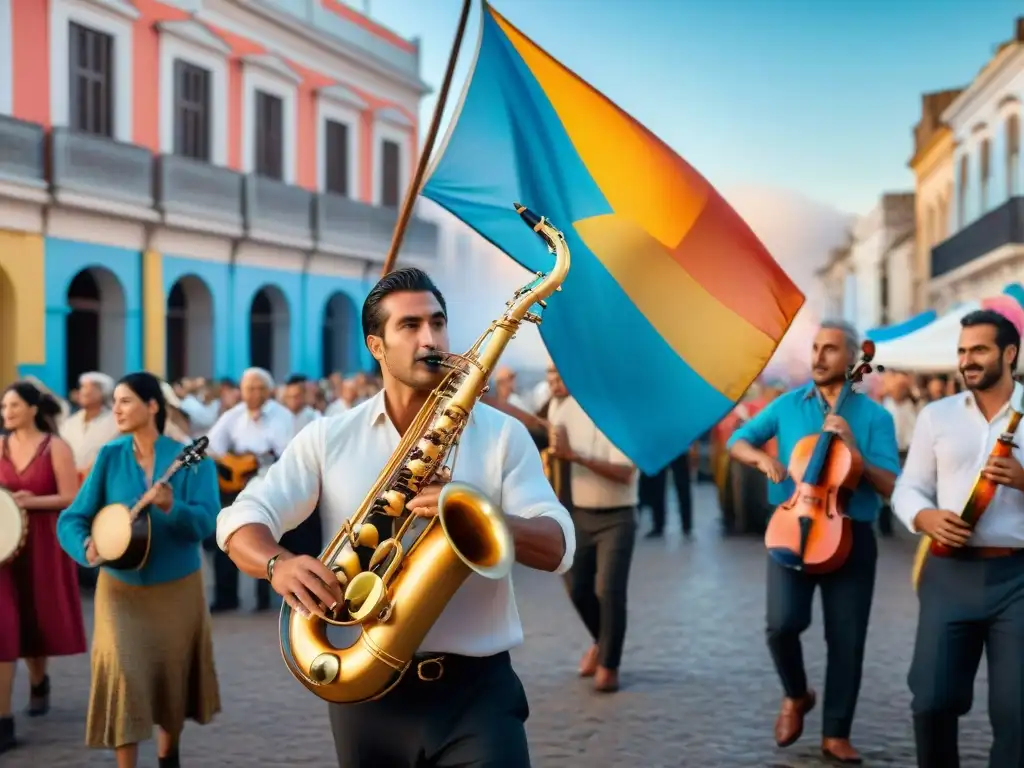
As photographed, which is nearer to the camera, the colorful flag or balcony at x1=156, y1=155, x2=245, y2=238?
the colorful flag

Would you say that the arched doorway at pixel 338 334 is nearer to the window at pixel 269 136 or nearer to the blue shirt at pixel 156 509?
the window at pixel 269 136

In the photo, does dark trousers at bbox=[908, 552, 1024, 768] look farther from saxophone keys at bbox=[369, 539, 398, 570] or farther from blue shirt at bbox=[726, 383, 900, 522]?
saxophone keys at bbox=[369, 539, 398, 570]

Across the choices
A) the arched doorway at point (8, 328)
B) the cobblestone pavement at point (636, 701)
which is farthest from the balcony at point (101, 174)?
the cobblestone pavement at point (636, 701)

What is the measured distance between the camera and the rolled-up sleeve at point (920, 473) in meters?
5.17

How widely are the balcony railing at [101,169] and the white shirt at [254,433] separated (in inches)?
400

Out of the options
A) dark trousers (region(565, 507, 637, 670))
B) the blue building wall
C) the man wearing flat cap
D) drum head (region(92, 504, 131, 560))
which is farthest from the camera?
the blue building wall

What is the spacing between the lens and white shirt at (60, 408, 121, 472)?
34.1 ft

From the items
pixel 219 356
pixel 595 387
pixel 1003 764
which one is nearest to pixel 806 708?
pixel 1003 764

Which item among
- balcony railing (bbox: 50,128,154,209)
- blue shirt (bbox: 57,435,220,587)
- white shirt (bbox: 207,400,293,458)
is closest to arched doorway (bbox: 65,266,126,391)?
balcony railing (bbox: 50,128,154,209)

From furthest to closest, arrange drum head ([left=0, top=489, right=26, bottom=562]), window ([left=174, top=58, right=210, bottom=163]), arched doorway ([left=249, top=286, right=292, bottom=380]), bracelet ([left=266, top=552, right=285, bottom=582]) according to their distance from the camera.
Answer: arched doorway ([left=249, top=286, right=292, bottom=380])
window ([left=174, top=58, right=210, bottom=163])
drum head ([left=0, top=489, right=26, bottom=562])
bracelet ([left=266, top=552, right=285, bottom=582])

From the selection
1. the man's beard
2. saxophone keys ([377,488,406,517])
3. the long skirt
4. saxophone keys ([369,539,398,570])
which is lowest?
the long skirt

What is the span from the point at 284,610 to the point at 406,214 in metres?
1.68

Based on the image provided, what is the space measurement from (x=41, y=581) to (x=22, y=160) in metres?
13.0

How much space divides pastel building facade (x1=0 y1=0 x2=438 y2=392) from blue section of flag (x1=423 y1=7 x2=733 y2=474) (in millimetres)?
13812
